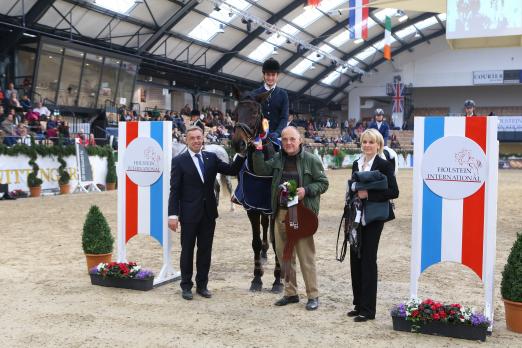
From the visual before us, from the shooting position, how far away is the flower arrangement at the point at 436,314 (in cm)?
376

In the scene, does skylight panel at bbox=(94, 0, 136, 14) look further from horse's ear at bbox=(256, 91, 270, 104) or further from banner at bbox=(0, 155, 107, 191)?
horse's ear at bbox=(256, 91, 270, 104)

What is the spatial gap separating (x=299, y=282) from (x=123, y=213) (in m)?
1.87

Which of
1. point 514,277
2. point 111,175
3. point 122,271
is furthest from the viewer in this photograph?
point 111,175

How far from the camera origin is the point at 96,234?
18.4ft

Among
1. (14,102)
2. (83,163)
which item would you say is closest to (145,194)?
(83,163)

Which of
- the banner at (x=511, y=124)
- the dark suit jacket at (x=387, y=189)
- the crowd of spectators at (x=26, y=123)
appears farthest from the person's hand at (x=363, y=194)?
the banner at (x=511, y=124)

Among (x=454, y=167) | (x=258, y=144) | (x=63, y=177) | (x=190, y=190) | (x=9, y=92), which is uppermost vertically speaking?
(x=9, y=92)

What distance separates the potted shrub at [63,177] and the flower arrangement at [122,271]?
1012cm

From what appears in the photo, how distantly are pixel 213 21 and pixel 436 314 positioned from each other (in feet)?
76.4

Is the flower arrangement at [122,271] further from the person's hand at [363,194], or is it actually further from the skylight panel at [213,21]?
the skylight panel at [213,21]

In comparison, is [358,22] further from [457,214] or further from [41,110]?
[457,214]

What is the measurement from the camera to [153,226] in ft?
17.6

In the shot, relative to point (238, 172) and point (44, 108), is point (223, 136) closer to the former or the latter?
point (44, 108)

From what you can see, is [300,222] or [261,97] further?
[261,97]
